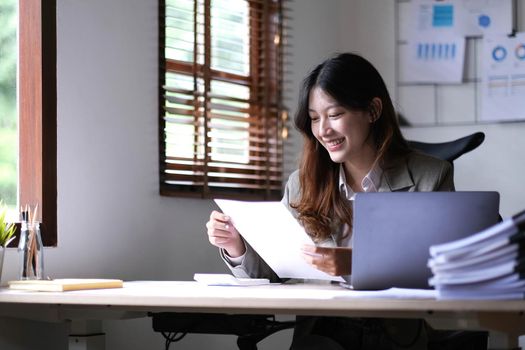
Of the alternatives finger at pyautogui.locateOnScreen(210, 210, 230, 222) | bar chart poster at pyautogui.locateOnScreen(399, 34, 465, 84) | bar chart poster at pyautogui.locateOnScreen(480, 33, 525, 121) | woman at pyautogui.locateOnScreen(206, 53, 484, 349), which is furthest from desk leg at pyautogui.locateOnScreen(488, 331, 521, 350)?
bar chart poster at pyautogui.locateOnScreen(399, 34, 465, 84)

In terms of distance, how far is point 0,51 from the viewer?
2.68 meters

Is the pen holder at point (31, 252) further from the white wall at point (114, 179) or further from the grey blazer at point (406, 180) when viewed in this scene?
the grey blazer at point (406, 180)

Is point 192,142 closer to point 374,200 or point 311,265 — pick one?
point 311,265

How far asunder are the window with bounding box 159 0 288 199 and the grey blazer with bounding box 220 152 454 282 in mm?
811

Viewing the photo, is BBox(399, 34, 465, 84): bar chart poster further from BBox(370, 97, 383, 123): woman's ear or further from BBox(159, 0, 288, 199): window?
BBox(370, 97, 383, 123): woman's ear

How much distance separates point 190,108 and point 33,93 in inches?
29.1

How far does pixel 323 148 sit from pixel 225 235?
1.36 feet

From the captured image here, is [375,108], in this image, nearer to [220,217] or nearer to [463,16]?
[220,217]

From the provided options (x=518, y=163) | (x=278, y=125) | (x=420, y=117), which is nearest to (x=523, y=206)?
(x=518, y=163)

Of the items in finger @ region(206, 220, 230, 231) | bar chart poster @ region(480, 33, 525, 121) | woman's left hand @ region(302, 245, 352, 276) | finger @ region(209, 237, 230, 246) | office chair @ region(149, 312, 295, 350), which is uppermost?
bar chart poster @ region(480, 33, 525, 121)

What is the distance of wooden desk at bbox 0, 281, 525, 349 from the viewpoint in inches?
60.4

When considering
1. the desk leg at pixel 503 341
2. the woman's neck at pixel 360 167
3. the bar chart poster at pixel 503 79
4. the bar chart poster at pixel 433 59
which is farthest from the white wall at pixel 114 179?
the desk leg at pixel 503 341

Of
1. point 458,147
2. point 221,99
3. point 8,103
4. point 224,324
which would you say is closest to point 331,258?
point 224,324

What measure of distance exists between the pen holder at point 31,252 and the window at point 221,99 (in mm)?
738
